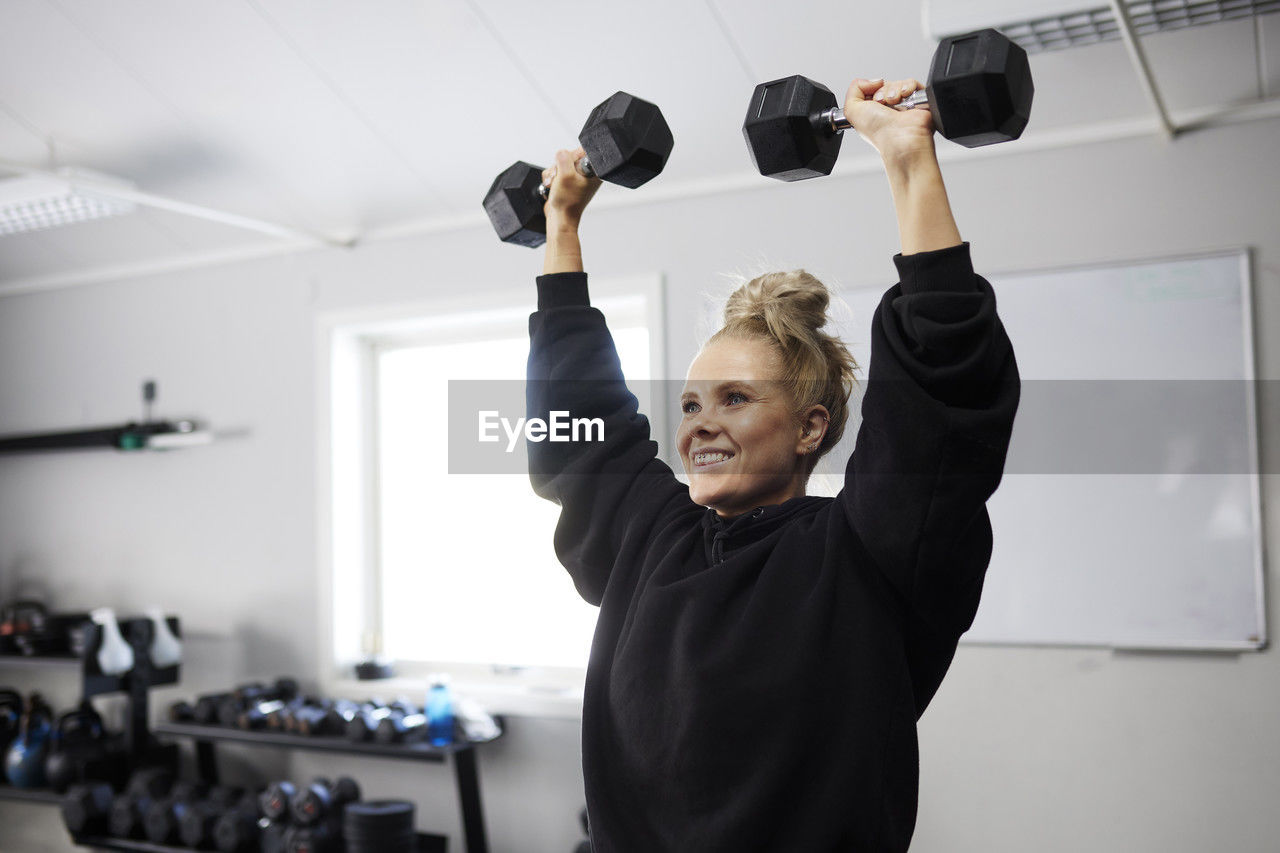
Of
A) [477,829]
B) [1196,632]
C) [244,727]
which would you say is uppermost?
[1196,632]

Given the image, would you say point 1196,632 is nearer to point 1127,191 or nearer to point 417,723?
point 1127,191

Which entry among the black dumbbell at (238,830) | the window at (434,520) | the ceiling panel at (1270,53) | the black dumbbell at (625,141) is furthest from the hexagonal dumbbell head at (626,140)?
the black dumbbell at (238,830)

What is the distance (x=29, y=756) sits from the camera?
330 cm

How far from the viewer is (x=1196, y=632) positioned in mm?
2184

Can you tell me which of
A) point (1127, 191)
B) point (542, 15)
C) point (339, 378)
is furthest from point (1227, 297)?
point (339, 378)

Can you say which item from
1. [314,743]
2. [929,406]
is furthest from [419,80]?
[929,406]

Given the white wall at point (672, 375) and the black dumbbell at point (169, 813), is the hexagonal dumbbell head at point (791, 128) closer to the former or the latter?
the white wall at point (672, 375)

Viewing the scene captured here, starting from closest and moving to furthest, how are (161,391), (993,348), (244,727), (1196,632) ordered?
(993,348) → (1196,632) → (244,727) → (161,391)

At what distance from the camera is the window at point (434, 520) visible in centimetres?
315

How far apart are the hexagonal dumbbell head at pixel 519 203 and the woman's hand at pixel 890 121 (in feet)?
1.36

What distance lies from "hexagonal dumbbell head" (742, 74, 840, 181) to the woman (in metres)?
0.06

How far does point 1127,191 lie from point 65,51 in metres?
2.61

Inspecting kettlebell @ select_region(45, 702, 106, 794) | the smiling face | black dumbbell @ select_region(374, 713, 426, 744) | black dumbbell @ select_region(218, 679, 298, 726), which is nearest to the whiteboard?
black dumbbell @ select_region(374, 713, 426, 744)

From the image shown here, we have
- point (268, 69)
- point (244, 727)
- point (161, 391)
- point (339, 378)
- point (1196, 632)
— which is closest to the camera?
point (1196, 632)
